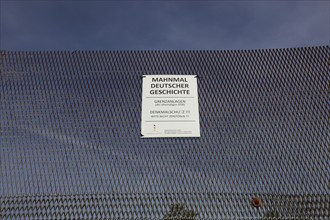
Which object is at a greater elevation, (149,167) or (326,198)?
(149,167)

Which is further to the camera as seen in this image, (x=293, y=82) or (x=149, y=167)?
(x=293, y=82)

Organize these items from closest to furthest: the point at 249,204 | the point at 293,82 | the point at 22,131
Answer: the point at 249,204 < the point at 22,131 < the point at 293,82

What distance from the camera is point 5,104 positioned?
9.25 metres

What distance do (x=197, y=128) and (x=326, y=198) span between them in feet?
12.7

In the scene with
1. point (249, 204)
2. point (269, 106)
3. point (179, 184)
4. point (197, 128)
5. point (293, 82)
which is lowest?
point (249, 204)

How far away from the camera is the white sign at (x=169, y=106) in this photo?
29.1ft

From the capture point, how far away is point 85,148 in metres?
8.49

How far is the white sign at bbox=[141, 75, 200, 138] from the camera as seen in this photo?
8883 millimetres

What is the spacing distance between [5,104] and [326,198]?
9.36 meters

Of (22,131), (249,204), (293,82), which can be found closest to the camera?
(249,204)

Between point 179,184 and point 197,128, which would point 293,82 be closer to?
point 197,128

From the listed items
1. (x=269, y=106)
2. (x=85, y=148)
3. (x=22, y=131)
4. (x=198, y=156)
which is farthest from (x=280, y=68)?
(x=22, y=131)

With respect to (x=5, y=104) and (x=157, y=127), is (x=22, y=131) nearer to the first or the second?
(x=5, y=104)

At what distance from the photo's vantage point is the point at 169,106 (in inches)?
360
